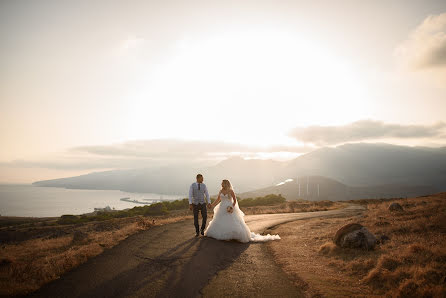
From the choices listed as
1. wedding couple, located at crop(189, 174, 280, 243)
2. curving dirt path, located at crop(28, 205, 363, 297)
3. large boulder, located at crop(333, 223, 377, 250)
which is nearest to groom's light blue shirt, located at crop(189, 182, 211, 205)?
wedding couple, located at crop(189, 174, 280, 243)

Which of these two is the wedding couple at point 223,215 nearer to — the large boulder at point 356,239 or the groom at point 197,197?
the groom at point 197,197

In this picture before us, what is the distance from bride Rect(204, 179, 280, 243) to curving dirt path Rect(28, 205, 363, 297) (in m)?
1.06

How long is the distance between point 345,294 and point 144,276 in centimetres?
545

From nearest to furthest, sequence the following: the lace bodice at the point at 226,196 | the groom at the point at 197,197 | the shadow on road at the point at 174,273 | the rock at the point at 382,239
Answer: the shadow on road at the point at 174,273, the rock at the point at 382,239, the groom at the point at 197,197, the lace bodice at the point at 226,196

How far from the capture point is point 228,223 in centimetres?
1265

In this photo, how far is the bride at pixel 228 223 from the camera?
12391 mm

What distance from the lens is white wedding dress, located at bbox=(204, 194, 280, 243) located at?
12.4 m

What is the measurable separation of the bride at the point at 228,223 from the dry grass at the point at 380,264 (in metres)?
1.46

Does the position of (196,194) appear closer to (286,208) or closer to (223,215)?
(223,215)

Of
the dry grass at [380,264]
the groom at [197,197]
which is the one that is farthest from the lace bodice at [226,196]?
the dry grass at [380,264]

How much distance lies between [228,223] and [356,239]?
224 inches

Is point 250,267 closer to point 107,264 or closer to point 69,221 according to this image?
point 107,264

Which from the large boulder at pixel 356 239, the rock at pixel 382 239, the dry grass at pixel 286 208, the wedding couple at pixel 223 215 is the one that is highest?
the wedding couple at pixel 223 215

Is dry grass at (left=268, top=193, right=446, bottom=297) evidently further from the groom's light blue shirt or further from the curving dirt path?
the groom's light blue shirt
